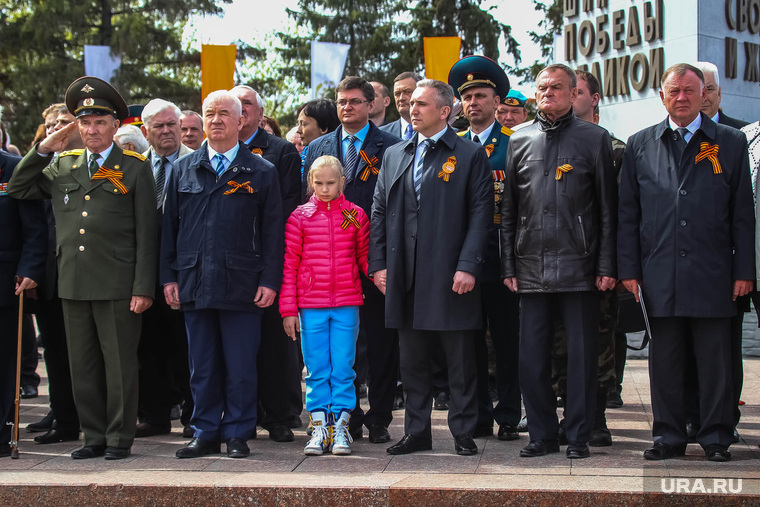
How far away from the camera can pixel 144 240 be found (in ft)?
20.2

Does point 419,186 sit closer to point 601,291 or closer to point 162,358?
point 601,291

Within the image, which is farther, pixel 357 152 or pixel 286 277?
pixel 357 152

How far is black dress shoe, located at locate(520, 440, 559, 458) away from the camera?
580cm

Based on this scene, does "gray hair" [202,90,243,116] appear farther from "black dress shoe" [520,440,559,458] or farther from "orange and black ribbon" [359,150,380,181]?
"black dress shoe" [520,440,559,458]

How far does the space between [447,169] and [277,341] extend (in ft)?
5.68

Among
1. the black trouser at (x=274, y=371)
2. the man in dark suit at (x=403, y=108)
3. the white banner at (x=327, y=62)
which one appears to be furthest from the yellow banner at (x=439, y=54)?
the black trouser at (x=274, y=371)

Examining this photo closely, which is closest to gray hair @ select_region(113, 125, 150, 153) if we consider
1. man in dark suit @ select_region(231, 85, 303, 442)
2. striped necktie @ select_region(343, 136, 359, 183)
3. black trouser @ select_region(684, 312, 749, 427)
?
man in dark suit @ select_region(231, 85, 303, 442)

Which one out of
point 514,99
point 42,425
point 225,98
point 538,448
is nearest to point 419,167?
point 225,98

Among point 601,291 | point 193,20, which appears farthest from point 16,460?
point 193,20

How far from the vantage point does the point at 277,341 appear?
6.73 meters

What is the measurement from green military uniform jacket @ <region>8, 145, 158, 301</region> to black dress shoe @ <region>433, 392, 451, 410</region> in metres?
2.60

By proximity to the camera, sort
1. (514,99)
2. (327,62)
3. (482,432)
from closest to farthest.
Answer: (482,432), (514,99), (327,62)

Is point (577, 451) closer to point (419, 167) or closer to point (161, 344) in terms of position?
point (419, 167)

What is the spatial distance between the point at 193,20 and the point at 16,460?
24.3 meters
